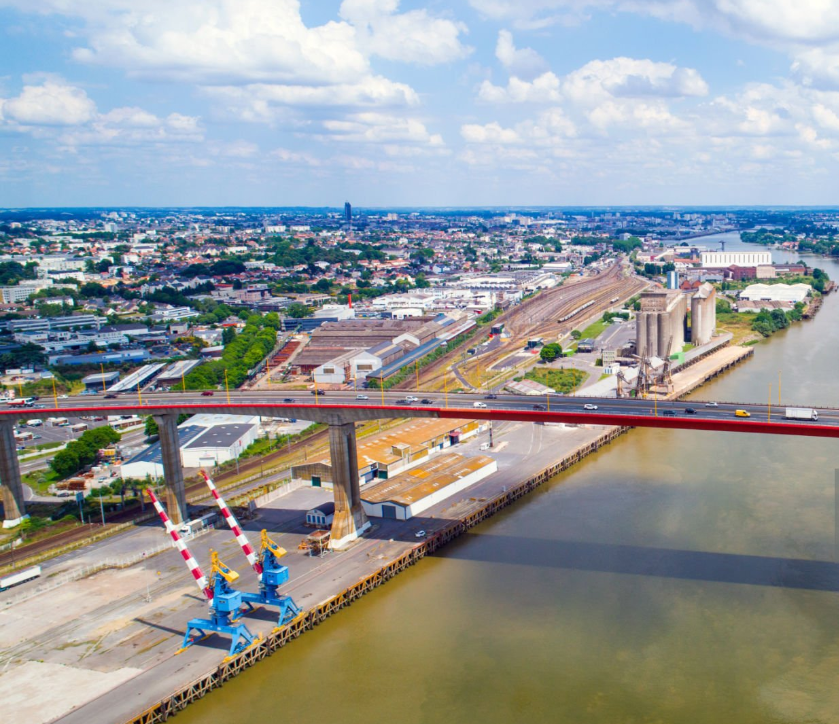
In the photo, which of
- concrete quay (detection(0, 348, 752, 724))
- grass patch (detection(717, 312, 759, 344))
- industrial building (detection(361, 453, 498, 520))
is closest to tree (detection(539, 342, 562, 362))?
grass patch (detection(717, 312, 759, 344))

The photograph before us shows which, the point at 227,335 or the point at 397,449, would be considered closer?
the point at 397,449

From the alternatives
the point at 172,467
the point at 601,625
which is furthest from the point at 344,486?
the point at 601,625

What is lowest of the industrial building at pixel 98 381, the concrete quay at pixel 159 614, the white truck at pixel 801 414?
the concrete quay at pixel 159 614

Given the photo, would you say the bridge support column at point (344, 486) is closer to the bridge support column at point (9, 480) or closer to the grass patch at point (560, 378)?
the bridge support column at point (9, 480)

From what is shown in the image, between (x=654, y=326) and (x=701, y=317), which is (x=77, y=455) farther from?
(x=701, y=317)

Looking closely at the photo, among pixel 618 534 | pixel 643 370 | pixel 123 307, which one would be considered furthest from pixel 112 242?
pixel 618 534

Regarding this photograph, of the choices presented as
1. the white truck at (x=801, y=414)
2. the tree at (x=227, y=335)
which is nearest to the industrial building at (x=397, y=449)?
the white truck at (x=801, y=414)
